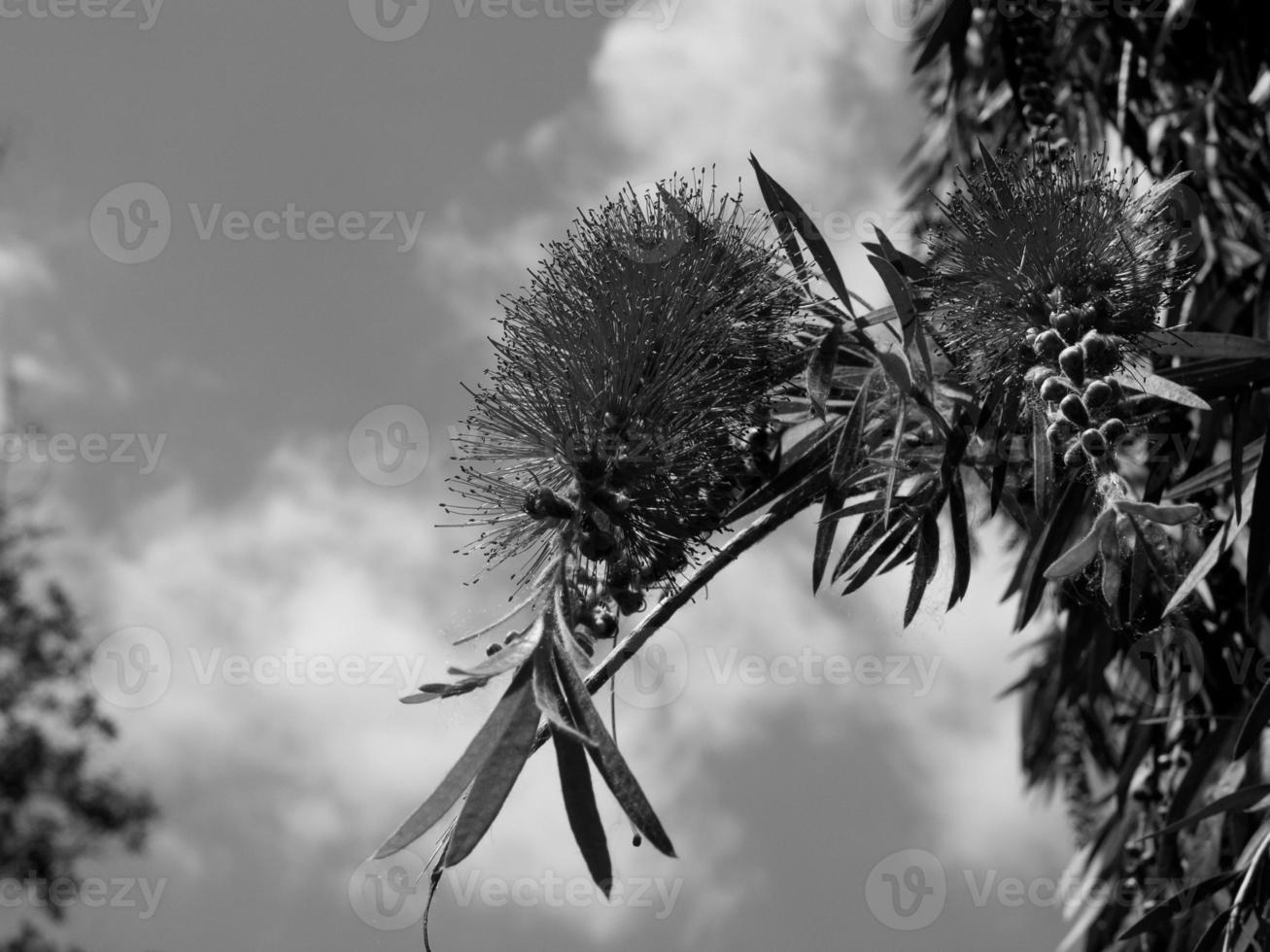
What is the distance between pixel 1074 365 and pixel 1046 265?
235 mm

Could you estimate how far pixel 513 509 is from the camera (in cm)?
169

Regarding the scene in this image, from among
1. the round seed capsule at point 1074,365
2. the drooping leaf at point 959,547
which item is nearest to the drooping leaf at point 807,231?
the drooping leaf at point 959,547

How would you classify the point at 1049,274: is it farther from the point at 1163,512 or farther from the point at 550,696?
the point at 550,696

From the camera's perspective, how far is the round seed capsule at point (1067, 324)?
1538mm

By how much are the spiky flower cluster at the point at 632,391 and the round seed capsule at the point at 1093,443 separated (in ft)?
1.63

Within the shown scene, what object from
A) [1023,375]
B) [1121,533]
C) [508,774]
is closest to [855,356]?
[1023,375]

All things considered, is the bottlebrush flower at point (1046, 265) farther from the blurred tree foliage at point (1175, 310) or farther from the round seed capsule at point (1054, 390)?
the blurred tree foliage at point (1175, 310)

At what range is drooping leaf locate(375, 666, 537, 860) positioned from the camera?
1342 millimetres

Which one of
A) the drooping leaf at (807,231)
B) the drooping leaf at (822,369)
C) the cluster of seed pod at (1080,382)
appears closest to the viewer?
the cluster of seed pod at (1080,382)

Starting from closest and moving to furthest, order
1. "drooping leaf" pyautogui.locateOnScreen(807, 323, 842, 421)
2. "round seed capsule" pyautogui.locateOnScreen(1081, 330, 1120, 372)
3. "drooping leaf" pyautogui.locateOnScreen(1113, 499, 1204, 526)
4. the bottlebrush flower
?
"drooping leaf" pyautogui.locateOnScreen(1113, 499, 1204, 526) → "round seed capsule" pyautogui.locateOnScreen(1081, 330, 1120, 372) → the bottlebrush flower → "drooping leaf" pyautogui.locateOnScreen(807, 323, 842, 421)

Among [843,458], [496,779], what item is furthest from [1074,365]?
[496,779]

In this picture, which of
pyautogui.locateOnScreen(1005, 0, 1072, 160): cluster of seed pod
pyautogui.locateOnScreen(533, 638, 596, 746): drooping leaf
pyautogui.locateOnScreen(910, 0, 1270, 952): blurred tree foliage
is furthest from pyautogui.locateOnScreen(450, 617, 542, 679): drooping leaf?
pyautogui.locateOnScreen(1005, 0, 1072, 160): cluster of seed pod

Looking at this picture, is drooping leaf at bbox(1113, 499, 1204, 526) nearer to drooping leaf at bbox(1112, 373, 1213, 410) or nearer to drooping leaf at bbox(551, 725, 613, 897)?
drooping leaf at bbox(1112, 373, 1213, 410)

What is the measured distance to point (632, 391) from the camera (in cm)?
161
